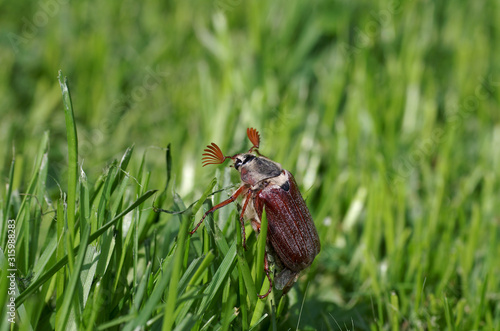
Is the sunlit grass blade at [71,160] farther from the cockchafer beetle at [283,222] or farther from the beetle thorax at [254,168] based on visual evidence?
the beetle thorax at [254,168]

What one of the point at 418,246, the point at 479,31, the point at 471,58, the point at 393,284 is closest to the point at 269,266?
the point at 393,284

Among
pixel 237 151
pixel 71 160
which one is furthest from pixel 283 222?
pixel 237 151

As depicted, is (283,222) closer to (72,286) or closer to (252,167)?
(252,167)

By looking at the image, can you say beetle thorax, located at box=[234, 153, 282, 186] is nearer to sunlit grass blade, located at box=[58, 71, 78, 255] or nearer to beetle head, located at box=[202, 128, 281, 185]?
beetle head, located at box=[202, 128, 281, 185]

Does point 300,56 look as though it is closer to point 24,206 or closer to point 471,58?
point 471,58

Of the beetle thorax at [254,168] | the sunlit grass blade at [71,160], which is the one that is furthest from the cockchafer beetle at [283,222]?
the sunlit grass blade at [71,160]

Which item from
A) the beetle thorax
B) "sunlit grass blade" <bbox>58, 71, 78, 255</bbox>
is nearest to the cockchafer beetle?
the beetle thorax

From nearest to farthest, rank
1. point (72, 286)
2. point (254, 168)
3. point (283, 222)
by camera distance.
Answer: point (72, 286) → point (283, 222) → point (254, 168)
